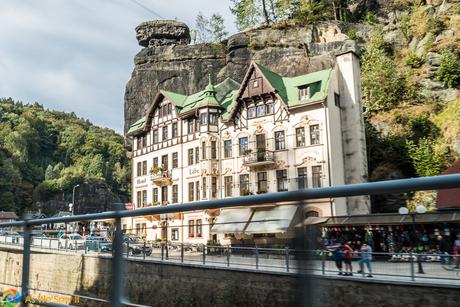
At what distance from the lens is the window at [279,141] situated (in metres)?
33.7

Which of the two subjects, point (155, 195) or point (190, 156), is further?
point (155, 195)

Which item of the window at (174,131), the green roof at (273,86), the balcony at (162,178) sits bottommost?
the balcony at (162,178)

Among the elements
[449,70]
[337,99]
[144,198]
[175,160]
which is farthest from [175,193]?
[449,70]

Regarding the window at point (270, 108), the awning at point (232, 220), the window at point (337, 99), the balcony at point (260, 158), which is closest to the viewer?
the awning at point (232, 220)

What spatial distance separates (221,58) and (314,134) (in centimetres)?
2436

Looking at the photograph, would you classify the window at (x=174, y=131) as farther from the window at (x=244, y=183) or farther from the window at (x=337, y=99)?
the window at (x=337, y=99)

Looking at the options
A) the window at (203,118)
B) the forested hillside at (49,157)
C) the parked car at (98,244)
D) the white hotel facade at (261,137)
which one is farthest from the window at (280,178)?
the forested hillside at (49,157)

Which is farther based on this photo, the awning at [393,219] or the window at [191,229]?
the window at [191,229]

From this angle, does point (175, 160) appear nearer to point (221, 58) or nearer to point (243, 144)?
point (243, 144)

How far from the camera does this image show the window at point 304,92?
110ft

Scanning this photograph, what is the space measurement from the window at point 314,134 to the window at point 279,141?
2.25 meters

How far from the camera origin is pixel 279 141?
33938 millimetres

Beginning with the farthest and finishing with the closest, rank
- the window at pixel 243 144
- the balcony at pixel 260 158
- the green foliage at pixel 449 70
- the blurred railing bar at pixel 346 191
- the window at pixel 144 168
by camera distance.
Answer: the window at pixel 144 168, the green foliage at pixel 449 70, the window at pixel 243 144, the balcony at pixel 260 158, the blurred railing bar at pixel 346 191

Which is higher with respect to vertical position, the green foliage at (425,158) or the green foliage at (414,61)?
the green foliage at (414,61)
